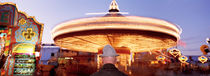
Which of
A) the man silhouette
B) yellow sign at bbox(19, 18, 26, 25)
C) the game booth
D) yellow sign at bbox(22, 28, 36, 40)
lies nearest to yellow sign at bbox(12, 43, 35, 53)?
the game booth

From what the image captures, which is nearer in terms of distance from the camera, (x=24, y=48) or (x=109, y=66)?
(x=109, y=66)

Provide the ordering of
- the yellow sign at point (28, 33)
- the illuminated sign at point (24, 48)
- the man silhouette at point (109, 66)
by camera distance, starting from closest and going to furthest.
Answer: the man silhouette at point (109, 66), the illuminated sign at point (24, 48), the yellow sign at point (28, 33)

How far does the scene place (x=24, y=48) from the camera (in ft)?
39.9

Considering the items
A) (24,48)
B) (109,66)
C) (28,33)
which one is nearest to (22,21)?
(28,33)

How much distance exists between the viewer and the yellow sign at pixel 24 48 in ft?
39.5

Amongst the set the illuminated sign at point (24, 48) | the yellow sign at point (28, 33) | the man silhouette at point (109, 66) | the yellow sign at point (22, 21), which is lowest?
the man silhouette at point (109, 66)

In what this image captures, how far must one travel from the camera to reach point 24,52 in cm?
1216

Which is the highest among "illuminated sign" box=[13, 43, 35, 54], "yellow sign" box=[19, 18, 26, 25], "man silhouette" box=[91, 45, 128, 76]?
"yellow sign" box=[19, 18, 26, 25]

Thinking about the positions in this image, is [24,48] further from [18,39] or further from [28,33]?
[28,33]

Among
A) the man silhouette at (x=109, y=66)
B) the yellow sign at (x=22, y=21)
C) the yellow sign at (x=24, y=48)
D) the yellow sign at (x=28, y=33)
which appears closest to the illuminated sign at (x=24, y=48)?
the yellow sign at (x=24, y=48)

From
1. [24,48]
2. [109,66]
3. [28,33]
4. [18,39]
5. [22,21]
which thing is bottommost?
[109,66]

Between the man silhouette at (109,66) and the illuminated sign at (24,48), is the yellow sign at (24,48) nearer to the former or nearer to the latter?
the illuminated sign at (24,48)

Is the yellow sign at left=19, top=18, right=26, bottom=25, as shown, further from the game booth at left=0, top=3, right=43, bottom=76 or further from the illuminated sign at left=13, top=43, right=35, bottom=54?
the illuminated sign at left=13, top=43, right=35, bottom=54

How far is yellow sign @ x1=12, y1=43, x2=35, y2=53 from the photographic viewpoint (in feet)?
39.5
